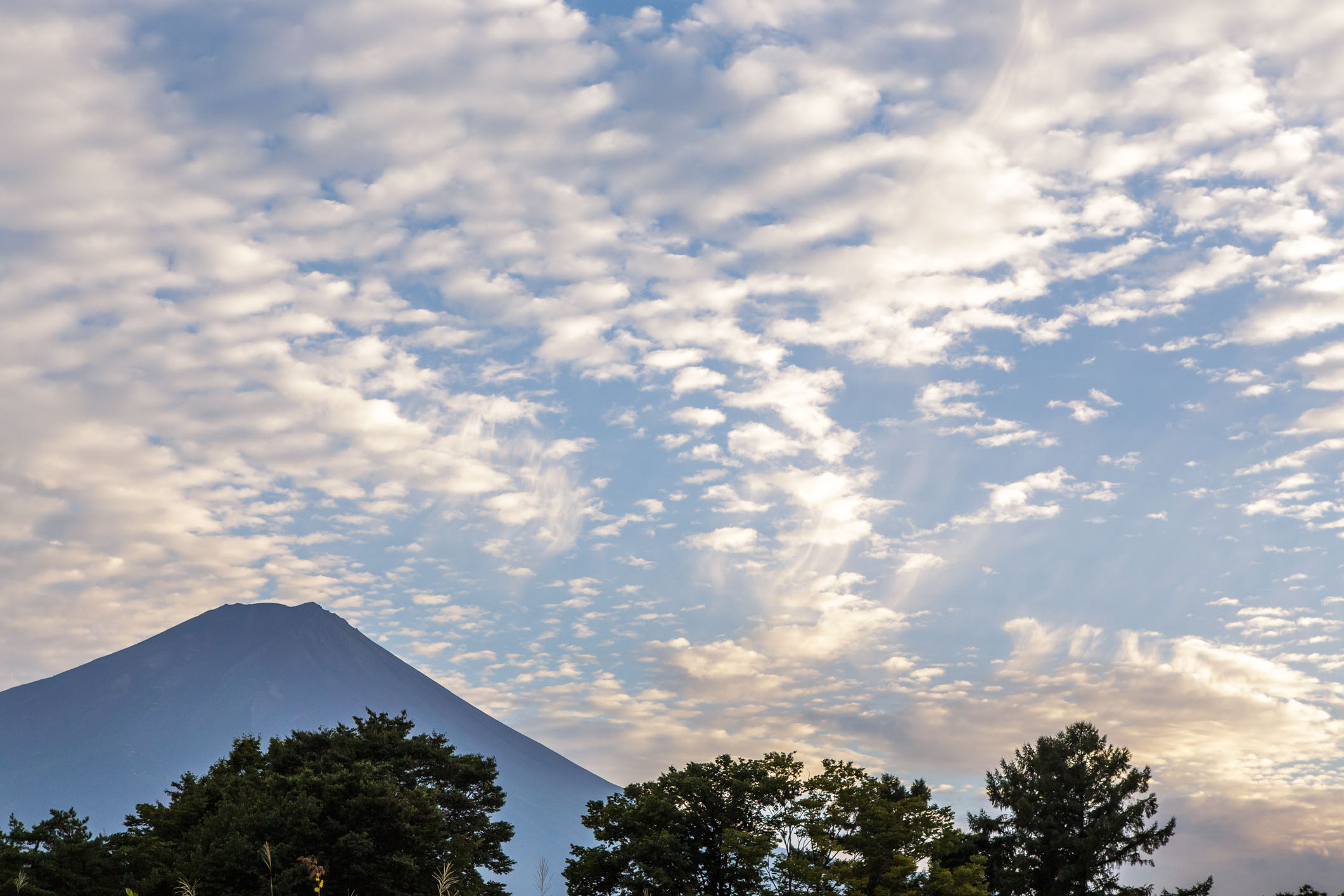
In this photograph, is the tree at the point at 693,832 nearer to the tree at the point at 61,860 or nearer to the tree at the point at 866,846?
the tree at the point at 866,846

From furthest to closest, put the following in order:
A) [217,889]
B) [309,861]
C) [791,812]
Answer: [791,812] → [217,889] → [309,861]

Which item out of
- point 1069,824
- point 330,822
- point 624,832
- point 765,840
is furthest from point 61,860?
point 1069,824

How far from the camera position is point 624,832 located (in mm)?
44938

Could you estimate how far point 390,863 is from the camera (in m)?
37.8

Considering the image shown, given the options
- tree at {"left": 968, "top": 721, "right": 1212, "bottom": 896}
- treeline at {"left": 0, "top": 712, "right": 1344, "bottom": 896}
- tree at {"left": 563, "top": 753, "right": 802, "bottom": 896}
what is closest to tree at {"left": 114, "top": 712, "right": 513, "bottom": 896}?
treeline at {"left": 0, "top": 712, "right": 1344, "bottom": 896}

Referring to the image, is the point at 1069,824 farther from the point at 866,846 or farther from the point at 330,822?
the point at 330,822

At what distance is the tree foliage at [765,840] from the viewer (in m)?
41.3

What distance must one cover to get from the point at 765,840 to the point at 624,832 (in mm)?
6610

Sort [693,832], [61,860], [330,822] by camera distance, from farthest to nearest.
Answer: [693,832], [61,860], [330,822]

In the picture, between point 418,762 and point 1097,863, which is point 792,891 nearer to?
point 1097,863

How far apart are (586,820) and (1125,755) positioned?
85.3ft

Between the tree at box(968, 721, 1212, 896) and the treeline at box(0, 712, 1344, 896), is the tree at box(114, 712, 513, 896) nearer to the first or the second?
the treeline at box(0, 712, 1344, 896)

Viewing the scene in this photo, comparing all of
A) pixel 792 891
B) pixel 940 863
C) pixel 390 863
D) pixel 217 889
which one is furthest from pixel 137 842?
pixel 940 863

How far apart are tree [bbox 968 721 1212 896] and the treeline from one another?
3.1 inches
